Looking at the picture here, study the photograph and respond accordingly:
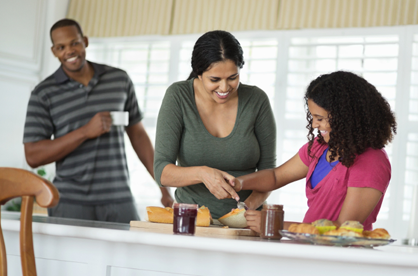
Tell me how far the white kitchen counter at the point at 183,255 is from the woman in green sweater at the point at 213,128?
1.32ft

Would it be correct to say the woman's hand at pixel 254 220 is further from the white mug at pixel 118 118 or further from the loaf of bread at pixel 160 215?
the white mug at pixel 118 118

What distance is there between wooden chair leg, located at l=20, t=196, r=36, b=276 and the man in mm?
1129

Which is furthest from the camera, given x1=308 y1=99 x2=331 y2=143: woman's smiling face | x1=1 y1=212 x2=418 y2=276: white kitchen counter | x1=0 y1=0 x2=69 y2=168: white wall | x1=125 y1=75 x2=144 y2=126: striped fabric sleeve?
x1=0 y1=0 x2=69 y2=168: white wall

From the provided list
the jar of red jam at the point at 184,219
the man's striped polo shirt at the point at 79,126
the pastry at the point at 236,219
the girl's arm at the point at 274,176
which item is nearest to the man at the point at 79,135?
the man's striped polo shirt at the point at 79,126

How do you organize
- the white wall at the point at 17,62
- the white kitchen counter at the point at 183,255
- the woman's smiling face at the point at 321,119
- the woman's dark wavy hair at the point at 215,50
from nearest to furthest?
1. the white kitchen counter at the point at 183,255
2. the woman's smiling face at the point at 321,119
3. the woman's dark wavy hair at the point at 215,50
4. the white wall at the point at 17,62

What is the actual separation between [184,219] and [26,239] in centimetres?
40

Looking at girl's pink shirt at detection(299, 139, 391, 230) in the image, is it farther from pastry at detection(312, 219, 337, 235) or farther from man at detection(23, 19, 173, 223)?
man at detection(23, 19, 173, 223)

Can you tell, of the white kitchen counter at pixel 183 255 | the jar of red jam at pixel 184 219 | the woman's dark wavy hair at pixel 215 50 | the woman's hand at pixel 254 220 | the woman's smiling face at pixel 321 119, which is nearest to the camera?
the white kitchen counter at pixel 183 255

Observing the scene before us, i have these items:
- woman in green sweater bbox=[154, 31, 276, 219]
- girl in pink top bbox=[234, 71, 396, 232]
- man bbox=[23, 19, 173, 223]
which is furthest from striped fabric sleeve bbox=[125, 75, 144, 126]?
girl in pink top bbox=[234, 71, 396, 232]

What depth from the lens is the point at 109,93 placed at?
2.55m

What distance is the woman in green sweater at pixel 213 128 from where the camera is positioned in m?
1.71

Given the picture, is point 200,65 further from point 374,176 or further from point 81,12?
point 81,12

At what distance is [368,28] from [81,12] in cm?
255

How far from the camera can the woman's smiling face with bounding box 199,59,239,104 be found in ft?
5.57
